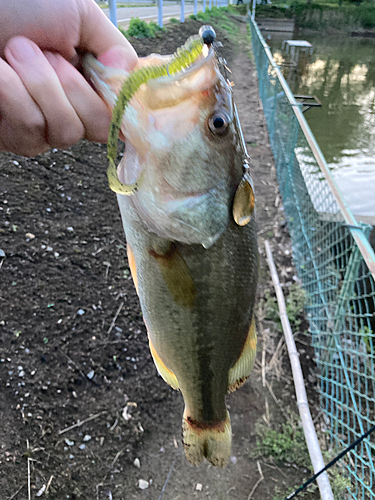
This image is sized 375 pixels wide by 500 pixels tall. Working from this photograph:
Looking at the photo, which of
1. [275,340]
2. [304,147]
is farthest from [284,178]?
[275,340]

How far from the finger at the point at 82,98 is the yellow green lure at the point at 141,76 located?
0.38ft

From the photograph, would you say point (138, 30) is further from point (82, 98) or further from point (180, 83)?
point (180, 83)

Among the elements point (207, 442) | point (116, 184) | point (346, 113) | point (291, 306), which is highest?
point (116, 184)

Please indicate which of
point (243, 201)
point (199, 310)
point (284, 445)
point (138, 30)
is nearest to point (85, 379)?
point (284, 445)

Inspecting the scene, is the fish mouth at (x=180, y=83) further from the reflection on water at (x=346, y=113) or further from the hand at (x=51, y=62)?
the reflection on water at (x=346, y=113)

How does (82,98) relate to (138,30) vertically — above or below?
above

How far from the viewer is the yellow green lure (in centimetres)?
89

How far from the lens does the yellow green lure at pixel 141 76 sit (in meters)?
0.89

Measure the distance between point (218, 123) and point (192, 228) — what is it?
0.30 meters

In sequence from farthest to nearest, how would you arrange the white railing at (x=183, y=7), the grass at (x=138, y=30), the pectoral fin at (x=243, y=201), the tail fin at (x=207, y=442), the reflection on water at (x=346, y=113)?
1. the grass at (x=138, y=30)
2. the reflection on water at (x=346, y=113)
3. the white railing at (x=183, y=7)
4. the tail fin at (x=207, y=442)
5. the pectoral fin at (x=243, y=201)

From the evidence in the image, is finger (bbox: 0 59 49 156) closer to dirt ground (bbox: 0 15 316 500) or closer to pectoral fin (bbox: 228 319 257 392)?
pectoral fin (bbox: 228 319 257 392)

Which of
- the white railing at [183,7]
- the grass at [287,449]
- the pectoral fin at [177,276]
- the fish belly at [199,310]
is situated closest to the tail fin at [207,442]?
the fish belly at [199,310]

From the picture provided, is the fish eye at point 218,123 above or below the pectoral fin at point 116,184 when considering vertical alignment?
above

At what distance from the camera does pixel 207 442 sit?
5.19 ft
